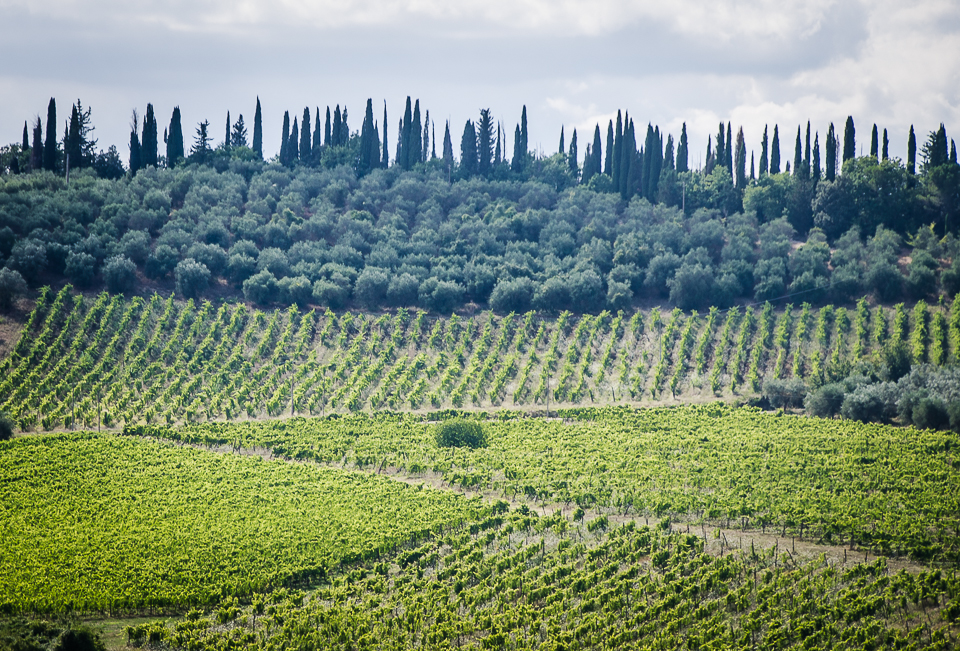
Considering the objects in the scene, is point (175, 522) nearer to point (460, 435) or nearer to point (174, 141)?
point (460, 435)

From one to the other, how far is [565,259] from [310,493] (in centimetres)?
4147

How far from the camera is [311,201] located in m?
82.3

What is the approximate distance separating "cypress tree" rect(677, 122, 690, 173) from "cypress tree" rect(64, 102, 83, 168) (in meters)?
57.7

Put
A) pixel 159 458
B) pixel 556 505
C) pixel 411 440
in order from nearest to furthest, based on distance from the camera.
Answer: pixel 556 505, pixel 159 458, pixel 411 440

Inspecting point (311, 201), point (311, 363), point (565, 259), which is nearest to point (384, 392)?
point (311, 363)

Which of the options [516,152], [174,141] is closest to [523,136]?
[516,152]

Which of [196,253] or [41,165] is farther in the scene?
[41,165]

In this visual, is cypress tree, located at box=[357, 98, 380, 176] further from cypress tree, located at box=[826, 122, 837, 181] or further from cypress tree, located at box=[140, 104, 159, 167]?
cypress tree, located at box=[826, 122, 837, 181]

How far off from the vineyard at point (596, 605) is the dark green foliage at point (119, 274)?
41865 mm

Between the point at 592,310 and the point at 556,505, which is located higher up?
the point at 592,310

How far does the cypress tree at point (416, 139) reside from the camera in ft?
306

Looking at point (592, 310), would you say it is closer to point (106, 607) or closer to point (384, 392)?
point (384, 392)

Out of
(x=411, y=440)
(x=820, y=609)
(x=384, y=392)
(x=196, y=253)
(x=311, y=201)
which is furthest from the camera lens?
(x=311, y=201)

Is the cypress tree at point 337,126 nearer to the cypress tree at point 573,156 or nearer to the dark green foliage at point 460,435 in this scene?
the cypress tree at point 573,156
